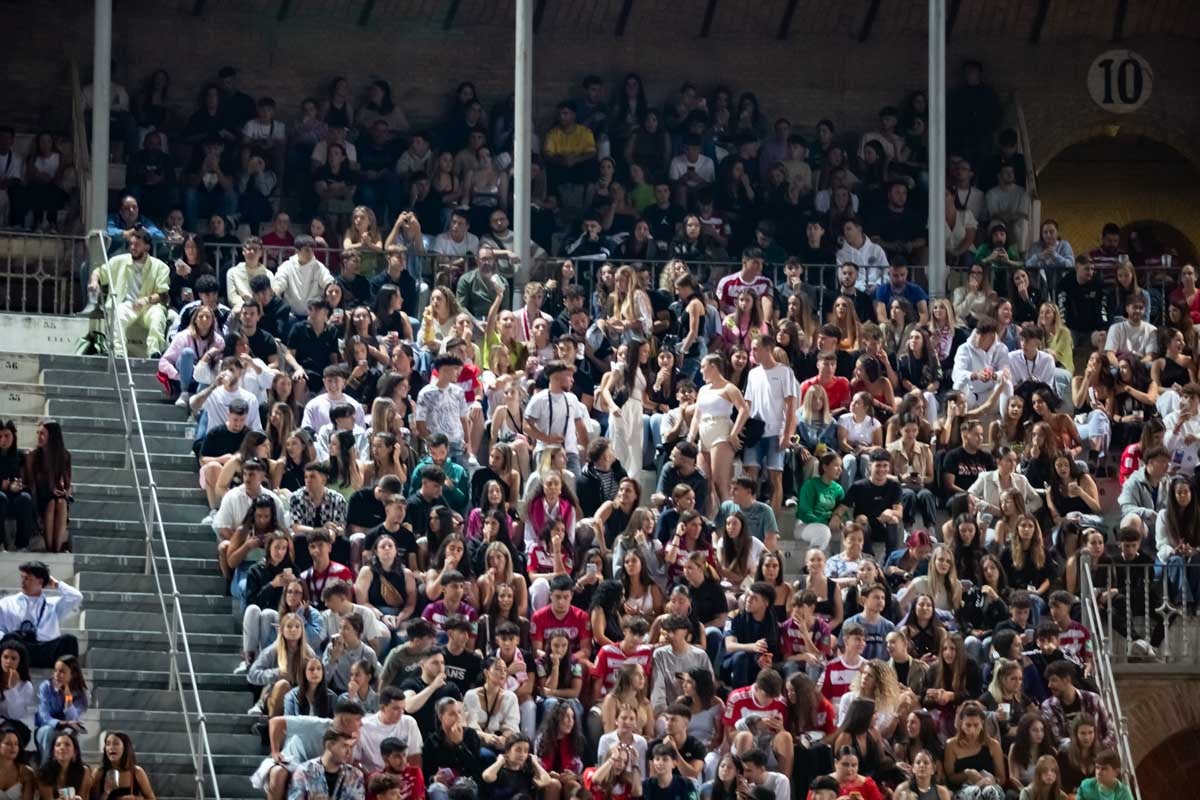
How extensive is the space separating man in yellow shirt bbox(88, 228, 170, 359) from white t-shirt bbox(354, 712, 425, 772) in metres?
5.70

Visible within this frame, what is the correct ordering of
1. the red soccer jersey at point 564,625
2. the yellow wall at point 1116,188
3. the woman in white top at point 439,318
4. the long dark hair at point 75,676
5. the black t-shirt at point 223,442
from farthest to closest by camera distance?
1. the yellow wall at point 1116,188
2. the woman in white top at point 439,318
3. the black t-shirt at point 223,442
4. the red soccer jersey at point 564,625
5. the long dark hair at point 75,676

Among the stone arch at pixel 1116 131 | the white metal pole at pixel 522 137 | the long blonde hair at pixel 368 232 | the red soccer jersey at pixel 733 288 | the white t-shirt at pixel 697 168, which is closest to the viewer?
the red soccer jersey at pixel 733 288

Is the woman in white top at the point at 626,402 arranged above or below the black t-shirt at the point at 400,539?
above

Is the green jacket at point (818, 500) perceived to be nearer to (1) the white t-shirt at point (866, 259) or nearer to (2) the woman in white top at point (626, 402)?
(2) the woman in white top at point (626, 402)

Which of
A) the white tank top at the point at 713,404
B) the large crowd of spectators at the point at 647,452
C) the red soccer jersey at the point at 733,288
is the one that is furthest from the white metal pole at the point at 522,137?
the white tank top at the point at 713,404

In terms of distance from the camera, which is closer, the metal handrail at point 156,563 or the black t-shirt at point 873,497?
the metal handrail at point 156,563

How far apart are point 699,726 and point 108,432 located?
5.41 m

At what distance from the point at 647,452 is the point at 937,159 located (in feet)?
17.3

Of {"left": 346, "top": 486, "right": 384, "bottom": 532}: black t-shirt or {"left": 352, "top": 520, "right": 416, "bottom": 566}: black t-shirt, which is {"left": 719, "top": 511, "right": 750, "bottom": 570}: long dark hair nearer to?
{"left": 352, "top": 520, "right": 416, "bottom": 566}: black t-shirt

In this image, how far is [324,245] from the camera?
2455 cm

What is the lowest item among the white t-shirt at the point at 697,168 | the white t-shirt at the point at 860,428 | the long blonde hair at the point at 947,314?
the white t-shirt at the point at 860,428

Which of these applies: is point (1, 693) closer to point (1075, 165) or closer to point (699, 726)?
point (699, 726)

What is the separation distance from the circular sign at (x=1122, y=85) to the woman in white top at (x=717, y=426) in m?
10.1

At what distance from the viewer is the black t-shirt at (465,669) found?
18.8 m
